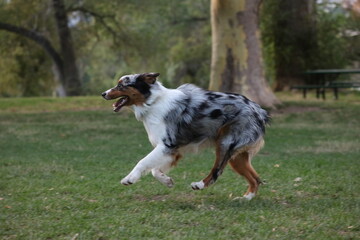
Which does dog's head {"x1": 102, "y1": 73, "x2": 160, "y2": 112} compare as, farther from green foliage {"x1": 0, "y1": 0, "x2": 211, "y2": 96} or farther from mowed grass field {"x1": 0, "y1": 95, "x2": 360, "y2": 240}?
green foliage {"x1": 0, "y1": 0, "x2": 211, "y2": 96}

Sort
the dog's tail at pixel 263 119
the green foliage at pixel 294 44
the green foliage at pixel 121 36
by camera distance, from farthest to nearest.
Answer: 1. the green foliage at pixel 121 36
2. the green foliage at pixel 294 44
3. the dog's tail at pixel 263 119

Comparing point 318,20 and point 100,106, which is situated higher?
point 318,20

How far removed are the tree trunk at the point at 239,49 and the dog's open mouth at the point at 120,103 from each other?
41.3 ft

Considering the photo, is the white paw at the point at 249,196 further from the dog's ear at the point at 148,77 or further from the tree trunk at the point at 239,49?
the tree trunk at the point at 239,49

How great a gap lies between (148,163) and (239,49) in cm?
1329

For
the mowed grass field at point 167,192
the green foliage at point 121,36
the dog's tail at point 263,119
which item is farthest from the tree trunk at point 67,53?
the dog's tail at point 263,119

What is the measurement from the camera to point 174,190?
841 centimetres

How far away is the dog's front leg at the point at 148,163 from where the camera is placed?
7.40 m

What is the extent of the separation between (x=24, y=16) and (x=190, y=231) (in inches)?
1131

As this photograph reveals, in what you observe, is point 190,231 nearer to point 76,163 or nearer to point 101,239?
point 101,239

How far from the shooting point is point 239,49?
2016cm

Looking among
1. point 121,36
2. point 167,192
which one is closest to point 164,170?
point 167,192

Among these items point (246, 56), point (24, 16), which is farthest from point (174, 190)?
point (24, 16)

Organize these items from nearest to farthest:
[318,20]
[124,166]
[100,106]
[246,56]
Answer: [124,166] → [246,56] → [100,106] → [318,20]
